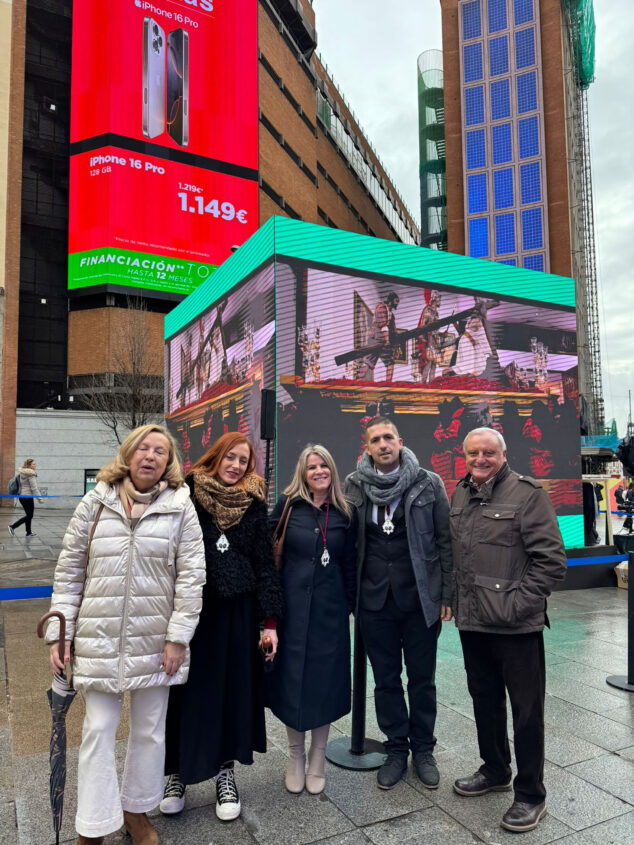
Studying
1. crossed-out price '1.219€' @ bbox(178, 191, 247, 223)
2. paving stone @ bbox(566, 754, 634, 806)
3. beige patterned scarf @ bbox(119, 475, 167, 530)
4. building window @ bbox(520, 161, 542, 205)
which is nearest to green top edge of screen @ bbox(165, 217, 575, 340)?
beige patterned scarf @ bbox(119, 475, 167, 530)

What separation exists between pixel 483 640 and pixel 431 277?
9735 mm

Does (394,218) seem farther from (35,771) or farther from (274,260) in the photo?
(35,771)

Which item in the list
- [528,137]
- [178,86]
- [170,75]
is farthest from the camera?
[528,137]

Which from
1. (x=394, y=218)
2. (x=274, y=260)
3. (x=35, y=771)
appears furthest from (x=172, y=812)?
(x=394, y=218)

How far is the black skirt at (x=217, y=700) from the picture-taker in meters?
3.04

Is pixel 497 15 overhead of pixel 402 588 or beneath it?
overhead

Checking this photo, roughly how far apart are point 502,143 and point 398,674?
38.4 m

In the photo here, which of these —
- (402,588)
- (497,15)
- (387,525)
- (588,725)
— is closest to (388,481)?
(387,525)

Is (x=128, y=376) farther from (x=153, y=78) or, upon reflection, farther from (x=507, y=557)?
(x=507, y=557)

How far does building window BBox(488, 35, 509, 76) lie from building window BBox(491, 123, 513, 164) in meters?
3.37

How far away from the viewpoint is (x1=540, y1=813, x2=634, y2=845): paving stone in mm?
2820

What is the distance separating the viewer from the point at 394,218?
219ft

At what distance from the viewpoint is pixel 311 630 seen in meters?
3.30

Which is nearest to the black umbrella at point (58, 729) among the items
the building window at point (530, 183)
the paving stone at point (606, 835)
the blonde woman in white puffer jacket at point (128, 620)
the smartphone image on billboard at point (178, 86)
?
the blonde woman in white puffer jacket at point (128, 620)
